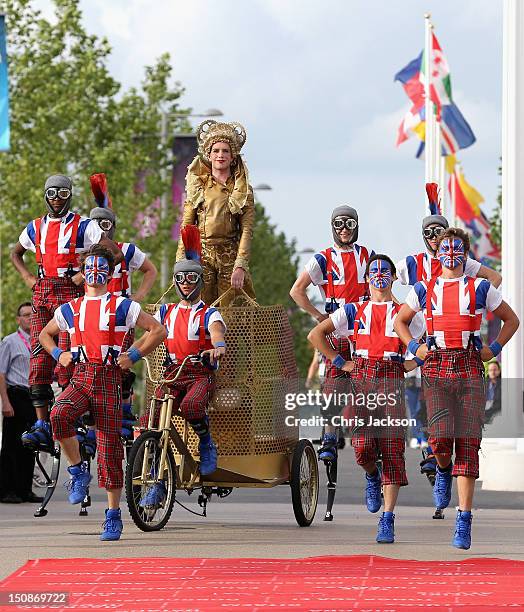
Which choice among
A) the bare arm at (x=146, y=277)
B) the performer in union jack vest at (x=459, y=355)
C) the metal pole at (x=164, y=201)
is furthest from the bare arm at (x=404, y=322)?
the metal pole at (x=164, y=201)

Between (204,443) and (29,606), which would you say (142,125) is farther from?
(29,606)

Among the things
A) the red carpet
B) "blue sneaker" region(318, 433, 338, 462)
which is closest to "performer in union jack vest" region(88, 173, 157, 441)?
"blue sneaker" region(318, 433, 338, 462)

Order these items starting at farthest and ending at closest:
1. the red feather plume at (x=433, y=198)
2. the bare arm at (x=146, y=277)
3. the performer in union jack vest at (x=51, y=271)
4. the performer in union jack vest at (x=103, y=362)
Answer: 1. the red feather plume at (x=433, y=198)
2. the bare arm at (x=146, y=277)
3. the performer in union jack vest at (x=51, y=271)
4. the performer in union jack vest at (x=103, y=362)

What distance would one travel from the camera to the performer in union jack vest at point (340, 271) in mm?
15766

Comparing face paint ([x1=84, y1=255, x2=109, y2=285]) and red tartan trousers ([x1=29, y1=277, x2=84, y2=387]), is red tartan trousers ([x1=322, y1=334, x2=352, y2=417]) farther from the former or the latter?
face paint ([x1=84, y1=255, x2=109, y2=285])

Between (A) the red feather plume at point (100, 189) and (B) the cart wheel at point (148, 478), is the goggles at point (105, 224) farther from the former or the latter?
(B) the cart wheel at point (148, 478)

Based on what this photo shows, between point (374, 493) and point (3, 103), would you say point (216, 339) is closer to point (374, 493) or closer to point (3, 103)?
point (374, 493)

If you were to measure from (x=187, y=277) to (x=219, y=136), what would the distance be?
5.39 feet

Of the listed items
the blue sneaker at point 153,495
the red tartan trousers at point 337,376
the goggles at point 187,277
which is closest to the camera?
the blue sneaker at point 153,495

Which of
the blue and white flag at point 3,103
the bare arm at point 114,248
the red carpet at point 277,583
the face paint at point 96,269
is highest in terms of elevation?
the blue and white flag at point 3,103

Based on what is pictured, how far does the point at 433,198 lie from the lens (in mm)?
16609

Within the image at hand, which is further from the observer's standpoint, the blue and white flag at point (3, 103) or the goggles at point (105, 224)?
the blue and white flag at point (3, 103)

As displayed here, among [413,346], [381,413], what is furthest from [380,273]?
[381,413]

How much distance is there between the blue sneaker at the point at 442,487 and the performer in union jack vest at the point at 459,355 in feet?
5.39
